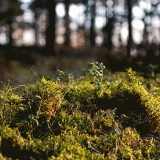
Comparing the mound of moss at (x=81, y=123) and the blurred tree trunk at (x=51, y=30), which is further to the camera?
the blurred tree trunk at (x=51, y=30)

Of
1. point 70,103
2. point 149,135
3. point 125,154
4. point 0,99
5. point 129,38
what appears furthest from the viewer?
point 129,38

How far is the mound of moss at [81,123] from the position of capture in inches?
111

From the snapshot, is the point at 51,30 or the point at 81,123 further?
the point at 51,30

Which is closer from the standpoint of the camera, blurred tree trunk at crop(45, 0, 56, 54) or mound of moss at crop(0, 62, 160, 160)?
mound of moss at crop(0, 62, 160, 160)

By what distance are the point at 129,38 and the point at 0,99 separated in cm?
1048

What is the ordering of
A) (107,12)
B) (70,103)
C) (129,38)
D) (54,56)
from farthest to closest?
(107,12)
(54,56)
(129,38)
(70,103)

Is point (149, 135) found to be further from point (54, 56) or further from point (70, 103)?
point (54, 56)

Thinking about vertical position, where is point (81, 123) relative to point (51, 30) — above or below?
below

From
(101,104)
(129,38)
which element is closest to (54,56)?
(129,38)

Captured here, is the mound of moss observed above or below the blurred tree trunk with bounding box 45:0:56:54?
below

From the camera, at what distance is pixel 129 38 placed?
1284 centimetres

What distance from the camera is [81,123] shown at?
3.37 meters

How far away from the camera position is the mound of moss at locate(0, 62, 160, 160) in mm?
2830

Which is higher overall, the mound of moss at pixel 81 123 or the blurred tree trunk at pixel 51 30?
the blurred tree trunk at pixel 51 30
